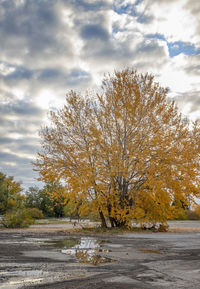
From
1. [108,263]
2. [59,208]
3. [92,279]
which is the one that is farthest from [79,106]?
[59,208]

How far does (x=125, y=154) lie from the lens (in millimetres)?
21031

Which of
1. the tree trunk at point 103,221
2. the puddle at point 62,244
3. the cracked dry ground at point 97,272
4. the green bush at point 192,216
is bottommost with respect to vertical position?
the cracked dry ground at point 97,272

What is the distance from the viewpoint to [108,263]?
767cm

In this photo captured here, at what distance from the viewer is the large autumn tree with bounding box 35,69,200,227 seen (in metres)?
20.4

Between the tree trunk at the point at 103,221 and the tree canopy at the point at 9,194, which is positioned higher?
the tree canopy at the point at 9,194

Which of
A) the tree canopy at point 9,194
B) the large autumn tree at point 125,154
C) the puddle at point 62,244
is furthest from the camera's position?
the tree canopy at point 9,194

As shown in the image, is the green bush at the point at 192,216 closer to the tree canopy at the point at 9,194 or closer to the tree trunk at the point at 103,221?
the tree canopy at the point at 9,194

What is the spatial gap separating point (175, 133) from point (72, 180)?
24.4ft

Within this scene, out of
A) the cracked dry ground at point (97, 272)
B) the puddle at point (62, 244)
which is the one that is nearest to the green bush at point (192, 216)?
the puddle at point (62, 244)

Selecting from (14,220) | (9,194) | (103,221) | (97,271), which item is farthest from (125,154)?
(9,194)

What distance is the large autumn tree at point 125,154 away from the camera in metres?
20.4

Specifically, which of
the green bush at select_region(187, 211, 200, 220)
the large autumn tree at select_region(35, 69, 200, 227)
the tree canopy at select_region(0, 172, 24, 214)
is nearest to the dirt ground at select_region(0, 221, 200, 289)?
the large autumn tree at select_region(35, 69, 200, 227)

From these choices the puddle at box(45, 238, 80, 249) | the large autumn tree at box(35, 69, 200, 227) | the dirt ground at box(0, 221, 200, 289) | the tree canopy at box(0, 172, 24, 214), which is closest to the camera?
the dirt ground at box(0, 221, 200, 289)

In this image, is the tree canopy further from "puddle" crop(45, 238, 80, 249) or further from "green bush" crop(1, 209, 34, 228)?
"puddle" crop(45, 238, 80, 249)
